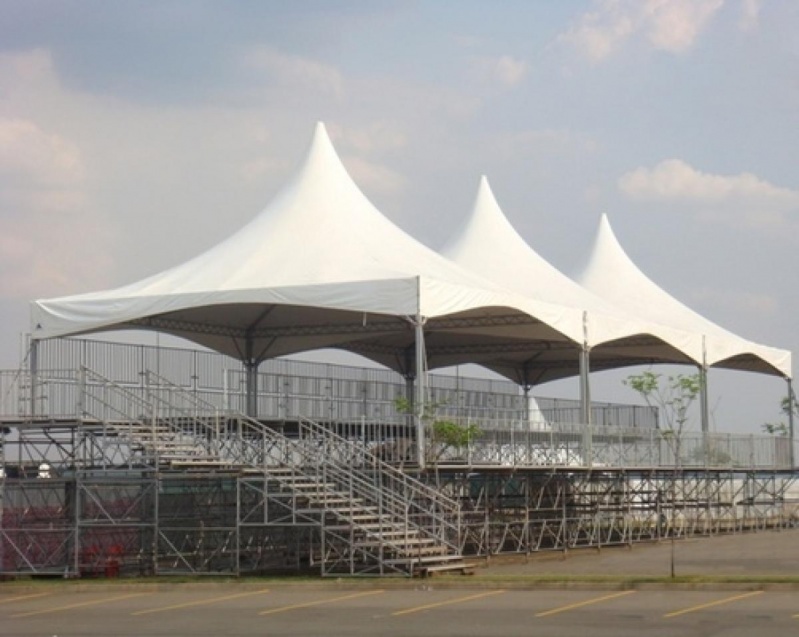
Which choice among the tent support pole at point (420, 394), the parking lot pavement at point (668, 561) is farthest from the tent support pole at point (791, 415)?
the tent support pole at point (420, 394)

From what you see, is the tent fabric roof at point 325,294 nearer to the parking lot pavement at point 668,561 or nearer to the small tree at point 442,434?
the small tree at point 442,434

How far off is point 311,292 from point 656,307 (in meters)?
18.9

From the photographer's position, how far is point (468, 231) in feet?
152

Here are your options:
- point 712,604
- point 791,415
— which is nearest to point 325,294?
point 712,604

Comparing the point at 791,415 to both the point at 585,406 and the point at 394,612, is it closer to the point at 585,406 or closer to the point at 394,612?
the point at 585,406

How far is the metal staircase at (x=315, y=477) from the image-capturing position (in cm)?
2977

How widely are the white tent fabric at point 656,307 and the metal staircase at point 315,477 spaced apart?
1437 centimetres

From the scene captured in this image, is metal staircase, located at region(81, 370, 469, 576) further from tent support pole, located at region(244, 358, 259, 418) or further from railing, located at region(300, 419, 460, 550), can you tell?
tent support pole, located at region(244, 358, 259, 418)

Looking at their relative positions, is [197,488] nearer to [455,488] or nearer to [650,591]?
[455,488]

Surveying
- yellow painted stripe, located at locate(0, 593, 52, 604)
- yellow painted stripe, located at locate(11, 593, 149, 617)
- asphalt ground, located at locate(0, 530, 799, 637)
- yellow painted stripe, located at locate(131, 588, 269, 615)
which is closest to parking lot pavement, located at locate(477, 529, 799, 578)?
asphalt ground, located at locate(0, 530, 799, 637)

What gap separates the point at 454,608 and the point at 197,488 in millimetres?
12471

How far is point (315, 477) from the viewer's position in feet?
101

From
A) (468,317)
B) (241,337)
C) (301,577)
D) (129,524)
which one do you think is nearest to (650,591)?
(301,577)

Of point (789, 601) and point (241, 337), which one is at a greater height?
point (241, 337)
